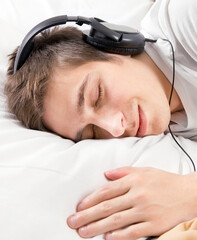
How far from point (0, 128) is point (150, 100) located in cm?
40

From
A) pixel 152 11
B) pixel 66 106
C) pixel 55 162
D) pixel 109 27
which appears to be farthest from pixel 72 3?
pixel 55 162

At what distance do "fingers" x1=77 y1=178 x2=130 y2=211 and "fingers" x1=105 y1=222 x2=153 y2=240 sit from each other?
0.07m

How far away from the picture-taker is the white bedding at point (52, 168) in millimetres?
718

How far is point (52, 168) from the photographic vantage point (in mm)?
809

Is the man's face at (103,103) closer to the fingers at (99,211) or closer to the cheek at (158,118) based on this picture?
the cheek at (158,118)

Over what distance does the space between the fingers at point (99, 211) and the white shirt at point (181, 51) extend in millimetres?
503

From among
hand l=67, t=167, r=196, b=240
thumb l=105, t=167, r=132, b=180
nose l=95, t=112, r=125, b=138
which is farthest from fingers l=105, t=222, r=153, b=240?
nose l=95, t=112, r=125, b=138

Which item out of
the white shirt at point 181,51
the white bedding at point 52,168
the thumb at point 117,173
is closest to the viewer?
the white bedding at point 52,168

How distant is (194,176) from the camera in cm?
86

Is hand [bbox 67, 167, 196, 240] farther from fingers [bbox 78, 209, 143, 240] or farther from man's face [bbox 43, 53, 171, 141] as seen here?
man's face [bbox 43, 53, 171, 141]

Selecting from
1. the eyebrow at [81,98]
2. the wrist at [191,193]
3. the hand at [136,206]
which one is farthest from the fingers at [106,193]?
the eyebrow at [81,98]

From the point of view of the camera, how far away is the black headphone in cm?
107

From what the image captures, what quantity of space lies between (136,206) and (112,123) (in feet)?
0.90

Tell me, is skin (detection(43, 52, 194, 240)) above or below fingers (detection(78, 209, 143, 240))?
above
